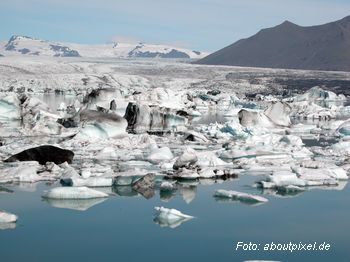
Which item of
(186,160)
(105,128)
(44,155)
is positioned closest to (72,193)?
(186,160)

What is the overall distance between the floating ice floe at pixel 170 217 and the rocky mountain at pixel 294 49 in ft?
273

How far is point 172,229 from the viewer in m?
5.90

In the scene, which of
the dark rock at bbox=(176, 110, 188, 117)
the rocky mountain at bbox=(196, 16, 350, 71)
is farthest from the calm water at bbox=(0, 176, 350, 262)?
the rocky mountain at bbox=(196, 16, 350, 71)

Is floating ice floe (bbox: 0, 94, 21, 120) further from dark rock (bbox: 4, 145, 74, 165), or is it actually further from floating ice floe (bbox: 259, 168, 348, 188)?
floating ice floe (bbox: 259, 168, 348, 188)

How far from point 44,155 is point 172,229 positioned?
13.6 feet

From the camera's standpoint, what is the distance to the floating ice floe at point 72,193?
712 cm

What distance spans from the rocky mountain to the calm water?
82.4 m

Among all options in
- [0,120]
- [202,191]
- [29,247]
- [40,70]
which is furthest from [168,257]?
[40,70]

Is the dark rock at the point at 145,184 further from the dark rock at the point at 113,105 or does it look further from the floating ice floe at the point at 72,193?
the dark rock at the point at 113,105

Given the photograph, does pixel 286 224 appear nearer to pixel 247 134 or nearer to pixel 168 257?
pixel 168 257

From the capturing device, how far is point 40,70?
188 ft

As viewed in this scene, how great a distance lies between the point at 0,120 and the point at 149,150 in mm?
8583

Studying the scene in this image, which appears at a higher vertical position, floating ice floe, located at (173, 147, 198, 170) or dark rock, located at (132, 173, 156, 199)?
floating ice floe, located at (173, 147, 198, 170)

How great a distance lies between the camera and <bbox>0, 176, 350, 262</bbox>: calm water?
5172 mm
